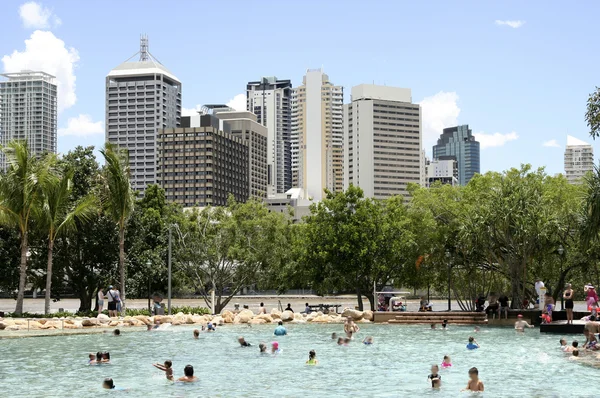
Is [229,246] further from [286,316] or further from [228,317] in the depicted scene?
[228,317]

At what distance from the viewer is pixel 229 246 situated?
59.4 metres

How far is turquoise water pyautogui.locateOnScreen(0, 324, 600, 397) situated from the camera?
23234 millimetres

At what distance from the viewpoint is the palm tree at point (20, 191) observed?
4297 cm

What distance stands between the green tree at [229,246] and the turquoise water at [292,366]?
1806 cm

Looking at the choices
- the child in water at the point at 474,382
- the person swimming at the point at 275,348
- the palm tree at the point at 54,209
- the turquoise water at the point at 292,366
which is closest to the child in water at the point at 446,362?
the turquoise water at the point at 292,366

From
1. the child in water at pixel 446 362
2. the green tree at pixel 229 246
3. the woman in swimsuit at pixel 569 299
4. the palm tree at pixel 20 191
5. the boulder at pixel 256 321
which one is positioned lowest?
the boulder at pixel 256 321

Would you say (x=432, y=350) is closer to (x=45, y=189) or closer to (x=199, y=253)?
(x=45, y=189)

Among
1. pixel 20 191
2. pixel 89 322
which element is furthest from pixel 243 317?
pixel 20 191

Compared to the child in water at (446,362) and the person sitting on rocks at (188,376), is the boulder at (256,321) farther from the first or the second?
the person sitting on rocks at (188,376)

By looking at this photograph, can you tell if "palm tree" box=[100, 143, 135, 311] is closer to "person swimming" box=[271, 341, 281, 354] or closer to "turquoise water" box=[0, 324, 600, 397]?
"turquoise water" box=[0, 324, 600, 397]

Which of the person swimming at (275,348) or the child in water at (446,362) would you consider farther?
the person swimming at (275,348)

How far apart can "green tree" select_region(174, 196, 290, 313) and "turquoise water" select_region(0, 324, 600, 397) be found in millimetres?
18064

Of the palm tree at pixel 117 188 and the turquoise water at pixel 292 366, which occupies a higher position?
the palm tree at pixel 117 188

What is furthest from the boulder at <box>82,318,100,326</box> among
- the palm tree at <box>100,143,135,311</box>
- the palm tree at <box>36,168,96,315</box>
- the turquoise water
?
the palm tree at <box>100,143,135,311</box>
